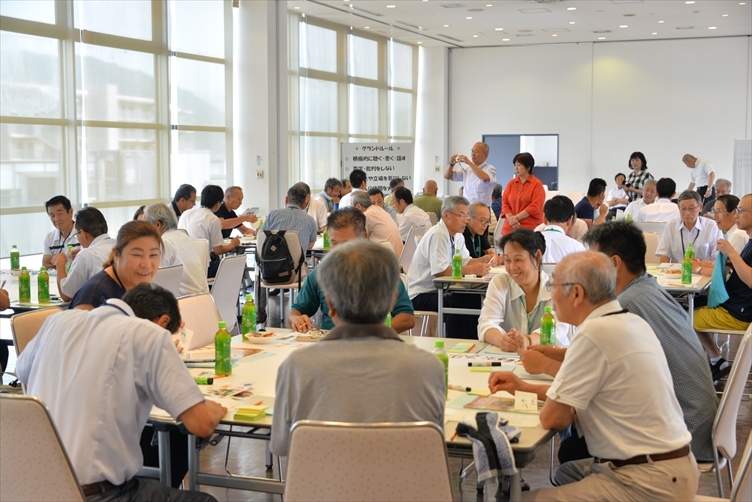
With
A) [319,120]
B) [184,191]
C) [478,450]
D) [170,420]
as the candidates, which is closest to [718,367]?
[478,450]

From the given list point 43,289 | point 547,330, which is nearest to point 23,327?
point 43,289

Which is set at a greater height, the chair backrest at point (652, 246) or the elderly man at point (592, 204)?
the elderly man at point (592, 204)

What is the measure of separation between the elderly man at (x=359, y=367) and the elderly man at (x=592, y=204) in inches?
278

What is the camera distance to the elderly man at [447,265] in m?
6.07

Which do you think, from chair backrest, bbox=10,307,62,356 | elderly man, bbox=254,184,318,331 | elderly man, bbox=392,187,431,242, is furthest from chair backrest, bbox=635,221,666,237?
chair backrest, bbox=10,307,62,356

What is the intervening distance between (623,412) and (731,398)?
747mm

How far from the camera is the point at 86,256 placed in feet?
15.7

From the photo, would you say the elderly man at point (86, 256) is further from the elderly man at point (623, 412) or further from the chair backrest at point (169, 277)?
→ the elderly man at point (623, 412)

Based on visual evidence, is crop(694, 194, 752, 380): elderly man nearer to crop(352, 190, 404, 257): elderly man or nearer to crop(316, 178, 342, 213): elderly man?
crop(352, 190, 404, 257): elderly man

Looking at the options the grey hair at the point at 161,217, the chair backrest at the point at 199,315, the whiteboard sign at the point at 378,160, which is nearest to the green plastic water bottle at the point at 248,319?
the chair backrest at the point at 199,315

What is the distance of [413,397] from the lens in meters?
2.18

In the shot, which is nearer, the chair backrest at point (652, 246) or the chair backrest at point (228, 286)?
the chair backrest at point (228, 286)

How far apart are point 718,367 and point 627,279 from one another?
2398mm

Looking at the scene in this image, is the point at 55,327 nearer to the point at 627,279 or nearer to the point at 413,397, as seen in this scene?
the point at 413,397
